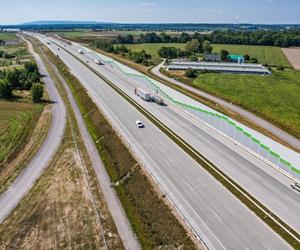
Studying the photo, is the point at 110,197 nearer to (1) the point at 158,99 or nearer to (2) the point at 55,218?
(2) the point at 55,218

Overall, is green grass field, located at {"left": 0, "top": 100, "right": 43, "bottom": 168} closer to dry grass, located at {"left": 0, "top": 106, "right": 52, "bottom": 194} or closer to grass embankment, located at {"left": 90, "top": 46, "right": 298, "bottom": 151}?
dry grass, located at {"left": 0, "top": 106, "right": 52, "bottom": 194}

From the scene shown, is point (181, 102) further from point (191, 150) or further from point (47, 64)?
point (47, 64)

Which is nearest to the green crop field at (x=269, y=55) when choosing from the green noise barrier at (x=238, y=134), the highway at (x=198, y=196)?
the green noise barrier at (x=238, y=134)

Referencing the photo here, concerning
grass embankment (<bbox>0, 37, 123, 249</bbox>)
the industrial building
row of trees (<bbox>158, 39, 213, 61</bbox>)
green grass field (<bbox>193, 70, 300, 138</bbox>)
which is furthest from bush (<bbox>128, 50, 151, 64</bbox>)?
grass embankment (<bbox>0, 37, 123, 249</bbox>)

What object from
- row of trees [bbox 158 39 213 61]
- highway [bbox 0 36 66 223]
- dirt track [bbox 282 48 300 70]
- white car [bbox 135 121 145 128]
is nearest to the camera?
highway [bbox 0 36 66 223]

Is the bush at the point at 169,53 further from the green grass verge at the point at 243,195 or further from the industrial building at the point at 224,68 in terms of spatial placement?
the green grass verge at the point at 243,195

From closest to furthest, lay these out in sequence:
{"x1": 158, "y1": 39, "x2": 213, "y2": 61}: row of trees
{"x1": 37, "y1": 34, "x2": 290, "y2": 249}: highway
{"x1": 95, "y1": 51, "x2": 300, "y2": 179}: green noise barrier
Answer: {"x1": 37, "y1": 34, "x2": 290, "y2": 249}: highway, {"x1": 95, "y1": 51, "x2": 300, "y2": 179}: green noise barrier, {"x1": 158, "y1": 39, "x2": 213, "y2": 61}: row of trees

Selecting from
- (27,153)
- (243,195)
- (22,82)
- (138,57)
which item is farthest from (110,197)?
(138,57)
